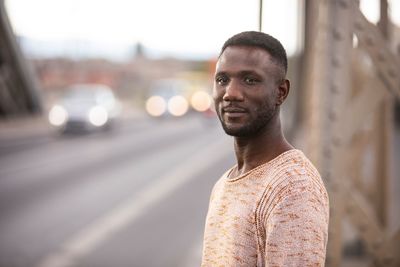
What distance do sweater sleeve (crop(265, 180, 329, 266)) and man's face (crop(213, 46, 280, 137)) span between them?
27 centimetres

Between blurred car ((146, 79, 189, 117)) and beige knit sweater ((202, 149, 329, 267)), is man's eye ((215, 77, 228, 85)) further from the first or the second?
blurred car ((146, 79, 189, 117))

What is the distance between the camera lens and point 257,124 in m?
1.57

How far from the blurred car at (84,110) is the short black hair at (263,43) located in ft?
65.5

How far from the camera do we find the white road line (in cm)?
634

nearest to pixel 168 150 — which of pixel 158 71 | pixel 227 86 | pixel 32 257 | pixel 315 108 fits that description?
pixel 32 257

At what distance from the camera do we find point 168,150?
18031 millimetres

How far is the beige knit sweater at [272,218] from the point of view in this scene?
1338 millimetres

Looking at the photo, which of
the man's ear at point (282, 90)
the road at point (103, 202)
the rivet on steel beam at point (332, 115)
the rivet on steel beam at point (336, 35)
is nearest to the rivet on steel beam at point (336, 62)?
the rivet on steel beam at point (336, 35)

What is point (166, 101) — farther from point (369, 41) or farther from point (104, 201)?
Answer: point (369, 41)

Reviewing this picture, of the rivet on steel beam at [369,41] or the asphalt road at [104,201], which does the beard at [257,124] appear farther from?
the asphalt road at [104,201]

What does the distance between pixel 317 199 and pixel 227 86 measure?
436 mm

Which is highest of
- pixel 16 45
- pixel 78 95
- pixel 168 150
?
pixel 16 45

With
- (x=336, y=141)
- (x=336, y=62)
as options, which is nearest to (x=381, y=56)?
(x=336, y=62)

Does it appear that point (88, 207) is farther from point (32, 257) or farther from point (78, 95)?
point (78, 95)
